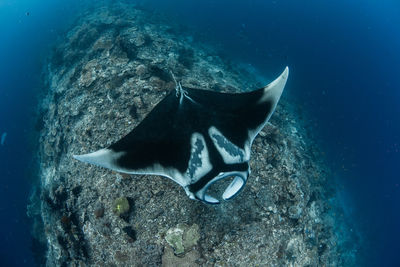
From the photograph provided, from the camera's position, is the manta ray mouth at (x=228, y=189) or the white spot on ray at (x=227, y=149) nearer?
the manta ray mouth at (x=228, y=189)

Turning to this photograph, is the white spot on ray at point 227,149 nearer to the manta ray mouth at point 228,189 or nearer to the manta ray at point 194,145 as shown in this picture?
the manta ray at point 194,145

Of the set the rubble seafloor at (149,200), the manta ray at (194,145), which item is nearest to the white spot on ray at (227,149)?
the manta ray at (194,145)

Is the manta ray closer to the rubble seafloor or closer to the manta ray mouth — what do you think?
the manta ray mouth

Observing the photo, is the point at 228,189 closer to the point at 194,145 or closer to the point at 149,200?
the point at 194,145

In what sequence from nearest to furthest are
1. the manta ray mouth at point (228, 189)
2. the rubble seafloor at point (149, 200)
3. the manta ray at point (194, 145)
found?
the manta ray mouth at point (228, 189) → the manta ray at point (194, 145) → the rubble seafloor at point (149, 200)

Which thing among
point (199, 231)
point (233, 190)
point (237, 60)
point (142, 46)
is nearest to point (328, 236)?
point (199, 231)

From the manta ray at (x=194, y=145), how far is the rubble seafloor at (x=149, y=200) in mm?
1850

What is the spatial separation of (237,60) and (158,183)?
12386mm

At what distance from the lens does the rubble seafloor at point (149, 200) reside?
15.3 ft

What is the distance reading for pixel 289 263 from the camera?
203 inches

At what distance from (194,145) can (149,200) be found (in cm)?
249

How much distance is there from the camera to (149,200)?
4957 mm

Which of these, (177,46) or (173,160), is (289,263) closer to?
(173,160)

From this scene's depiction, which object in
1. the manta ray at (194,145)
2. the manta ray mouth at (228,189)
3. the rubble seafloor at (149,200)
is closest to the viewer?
the manta ray mouth at (228,189)
